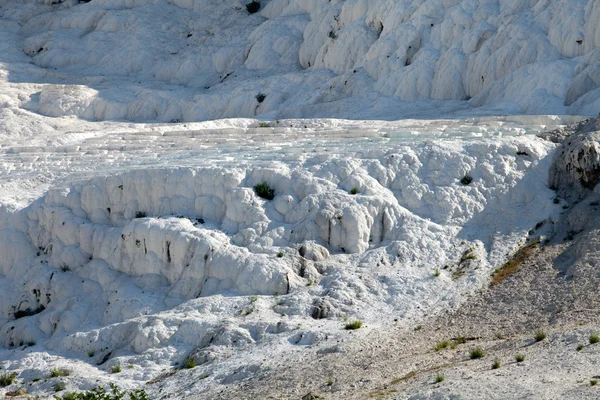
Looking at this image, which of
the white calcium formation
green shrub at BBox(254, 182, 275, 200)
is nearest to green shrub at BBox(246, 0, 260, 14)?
the white calcium formation

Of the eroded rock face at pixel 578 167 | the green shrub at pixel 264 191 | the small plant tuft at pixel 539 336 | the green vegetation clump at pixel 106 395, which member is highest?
the eroded rock face at pixel 578 167

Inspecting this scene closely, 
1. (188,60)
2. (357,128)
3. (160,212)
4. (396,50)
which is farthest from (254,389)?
(188,60)

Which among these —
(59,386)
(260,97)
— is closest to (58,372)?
(59,386)

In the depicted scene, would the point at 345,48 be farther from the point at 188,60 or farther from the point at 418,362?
the point at 418,362

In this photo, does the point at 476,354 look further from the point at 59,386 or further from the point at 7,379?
the point at 7,379

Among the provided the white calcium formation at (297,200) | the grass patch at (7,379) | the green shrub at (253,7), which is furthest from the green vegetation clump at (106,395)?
the green shrub at (253,7)

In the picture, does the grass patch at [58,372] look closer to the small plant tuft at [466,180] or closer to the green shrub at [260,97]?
the small plant tuft at [466,180]
